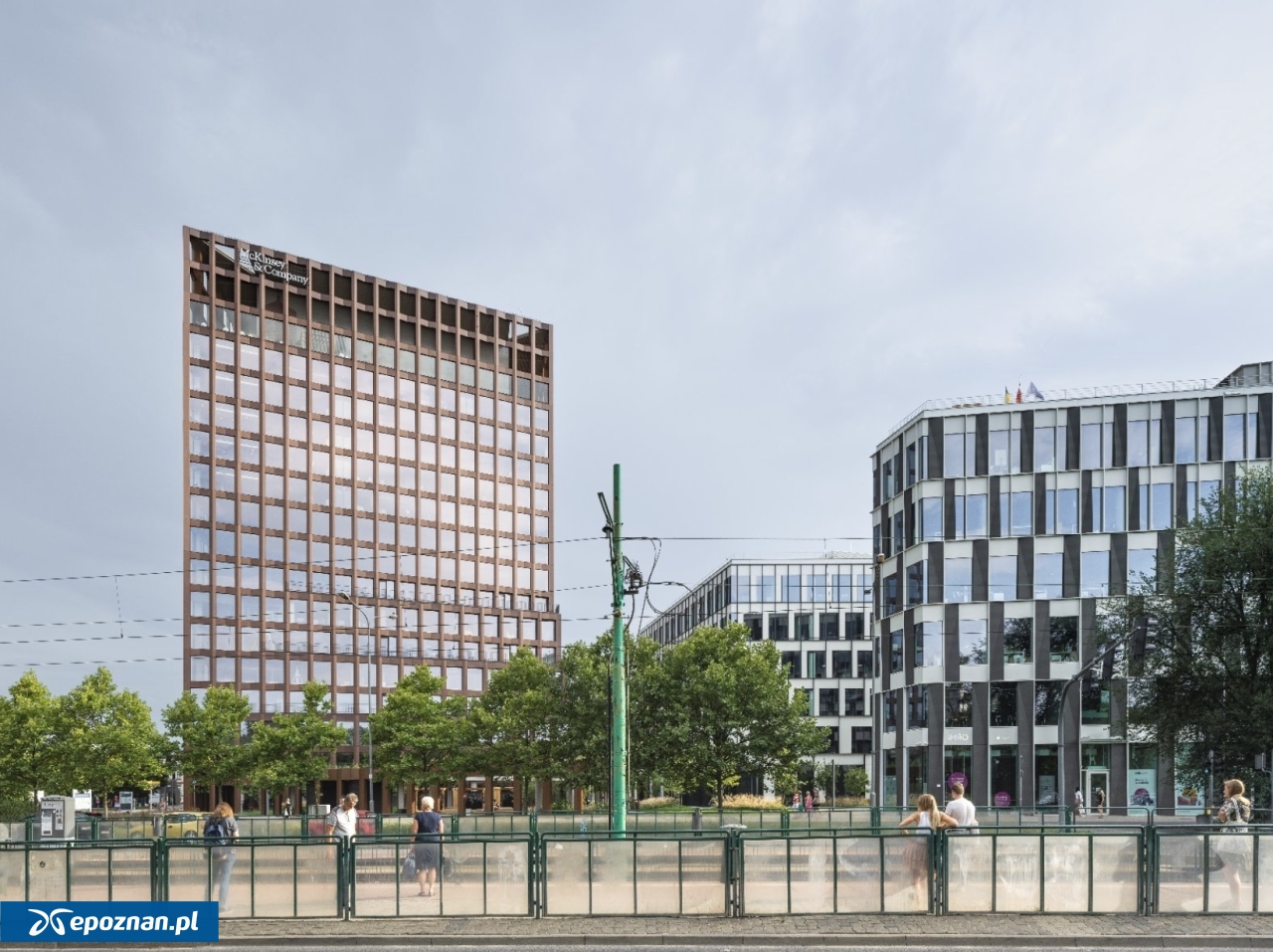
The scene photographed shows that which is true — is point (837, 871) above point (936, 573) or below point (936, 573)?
below

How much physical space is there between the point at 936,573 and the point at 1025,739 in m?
8.84

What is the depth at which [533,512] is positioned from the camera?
5108 inches

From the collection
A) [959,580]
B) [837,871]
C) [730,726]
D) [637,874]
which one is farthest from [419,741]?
[837,871]

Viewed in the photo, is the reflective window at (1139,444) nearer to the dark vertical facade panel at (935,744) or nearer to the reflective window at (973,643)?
the reflective window at (973,643)

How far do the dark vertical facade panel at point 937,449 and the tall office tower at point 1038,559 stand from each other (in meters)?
0.07

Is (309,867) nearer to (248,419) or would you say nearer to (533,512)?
(248,419)

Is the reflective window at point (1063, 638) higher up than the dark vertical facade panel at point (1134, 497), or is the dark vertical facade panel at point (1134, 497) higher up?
the dark vertical facade panel at point (1134, 497)

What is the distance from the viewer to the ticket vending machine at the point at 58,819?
36875 mm

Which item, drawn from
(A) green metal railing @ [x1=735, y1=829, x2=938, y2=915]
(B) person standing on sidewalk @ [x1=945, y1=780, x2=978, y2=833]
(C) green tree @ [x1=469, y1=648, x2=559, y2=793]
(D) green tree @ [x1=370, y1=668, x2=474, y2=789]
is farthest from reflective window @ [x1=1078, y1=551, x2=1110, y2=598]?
(A) green metal railing @ [x1=735, y1=829, x2=938, y2=915]

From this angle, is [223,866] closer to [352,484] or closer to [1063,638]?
[1063,638]

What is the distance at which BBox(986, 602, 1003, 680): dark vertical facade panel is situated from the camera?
6738 cm

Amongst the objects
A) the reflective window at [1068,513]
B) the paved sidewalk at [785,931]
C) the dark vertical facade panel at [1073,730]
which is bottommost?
the dark vertical facade panel at [1073,730]

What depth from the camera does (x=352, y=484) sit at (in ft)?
386

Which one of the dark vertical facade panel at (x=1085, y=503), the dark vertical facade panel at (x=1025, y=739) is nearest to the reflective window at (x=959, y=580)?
the dark vertical facade panel at (x=1025, y=739)
